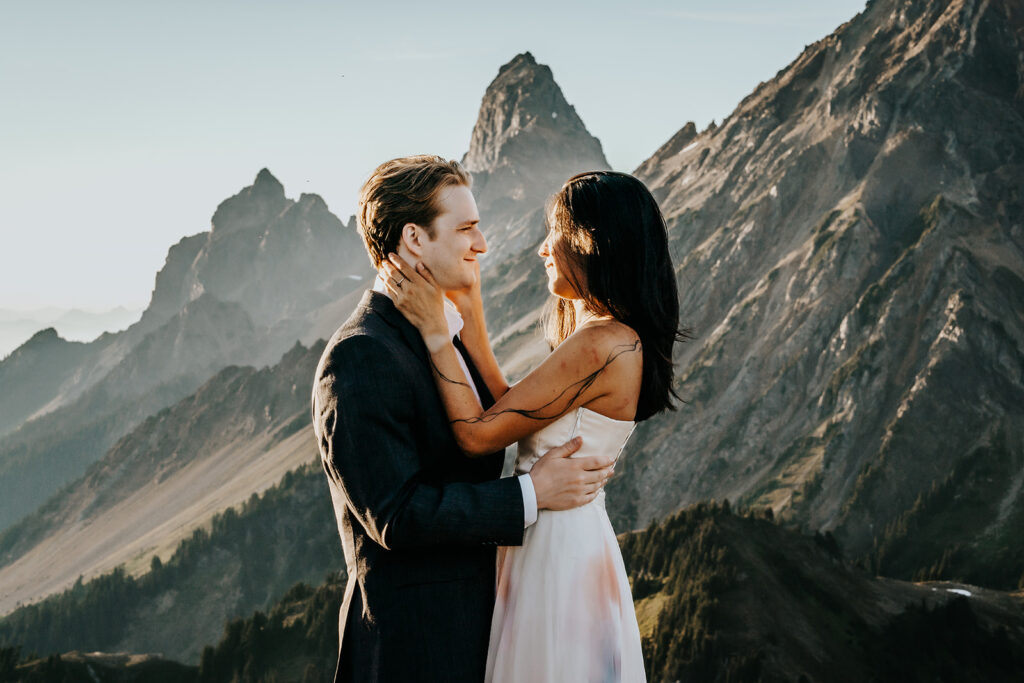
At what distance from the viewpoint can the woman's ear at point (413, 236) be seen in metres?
5.84

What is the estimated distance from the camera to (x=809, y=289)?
448 feet

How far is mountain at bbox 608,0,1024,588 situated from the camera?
115250 mm

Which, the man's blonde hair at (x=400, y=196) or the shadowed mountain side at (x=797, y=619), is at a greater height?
the man's blonde hair at (x=400, y=196)

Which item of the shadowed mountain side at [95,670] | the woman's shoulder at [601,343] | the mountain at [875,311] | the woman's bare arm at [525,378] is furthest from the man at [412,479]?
the mountain at [875,311]

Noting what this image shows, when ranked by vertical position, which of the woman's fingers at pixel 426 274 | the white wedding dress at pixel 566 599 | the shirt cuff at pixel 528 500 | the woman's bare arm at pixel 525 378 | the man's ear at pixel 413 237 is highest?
the man's ear at pixel 413 237

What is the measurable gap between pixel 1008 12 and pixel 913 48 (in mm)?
15264

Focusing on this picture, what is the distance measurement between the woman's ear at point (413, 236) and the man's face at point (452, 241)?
27mm

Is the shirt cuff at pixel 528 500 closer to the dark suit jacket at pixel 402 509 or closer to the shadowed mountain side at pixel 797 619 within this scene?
the dark suit jacket at pixel 402 509

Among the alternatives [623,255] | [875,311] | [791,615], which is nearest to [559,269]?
[623,255]

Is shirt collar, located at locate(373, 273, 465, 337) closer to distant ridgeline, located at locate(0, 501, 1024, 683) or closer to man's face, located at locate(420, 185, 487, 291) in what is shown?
man's face, located at locate(420, 185, 487, 291)

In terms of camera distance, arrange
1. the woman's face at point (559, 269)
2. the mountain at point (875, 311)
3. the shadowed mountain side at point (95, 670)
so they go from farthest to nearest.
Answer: the mountain at point (875, 311), the shadowed mountain side at point (95, 670), the woman's face at point (559, 269)

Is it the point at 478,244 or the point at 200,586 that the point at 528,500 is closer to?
the point at 478,244

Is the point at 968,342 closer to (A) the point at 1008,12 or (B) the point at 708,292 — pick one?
(B) the point at 708,292

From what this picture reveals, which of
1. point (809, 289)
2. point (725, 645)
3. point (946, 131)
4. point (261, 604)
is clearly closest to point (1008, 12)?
point (946, 131)
